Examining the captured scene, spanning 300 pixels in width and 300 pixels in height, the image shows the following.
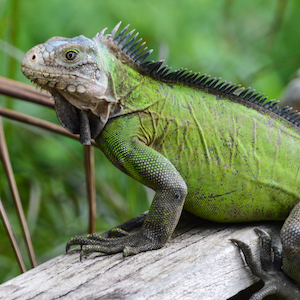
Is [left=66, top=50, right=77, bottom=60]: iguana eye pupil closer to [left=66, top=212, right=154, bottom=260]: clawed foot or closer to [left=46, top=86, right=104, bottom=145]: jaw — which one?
[left=46, top=86, right=104, bottom=145]: jaw

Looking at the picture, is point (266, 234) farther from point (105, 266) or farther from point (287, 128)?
point (105, 266)

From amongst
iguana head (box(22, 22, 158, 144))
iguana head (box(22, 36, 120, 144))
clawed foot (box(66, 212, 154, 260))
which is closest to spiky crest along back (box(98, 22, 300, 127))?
iguana head (box(22, 22, 158, 144))

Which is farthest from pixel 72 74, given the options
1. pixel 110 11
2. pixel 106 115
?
pixel 110 11

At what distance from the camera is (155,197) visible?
1880mm

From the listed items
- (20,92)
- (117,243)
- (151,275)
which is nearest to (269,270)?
(151,275)

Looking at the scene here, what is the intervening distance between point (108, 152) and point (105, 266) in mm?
583

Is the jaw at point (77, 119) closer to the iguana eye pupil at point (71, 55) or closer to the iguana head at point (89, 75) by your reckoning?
the iguana head at point (89, 75)

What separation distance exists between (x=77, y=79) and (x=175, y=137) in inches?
24.4

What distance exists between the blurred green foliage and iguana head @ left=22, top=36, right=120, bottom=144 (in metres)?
1.25

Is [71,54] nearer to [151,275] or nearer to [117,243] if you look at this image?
[117,243]

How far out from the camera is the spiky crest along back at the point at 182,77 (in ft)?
6.71

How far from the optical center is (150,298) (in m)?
1.48

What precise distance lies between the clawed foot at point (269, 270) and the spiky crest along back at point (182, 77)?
0.75 m

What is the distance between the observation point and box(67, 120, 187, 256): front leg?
185 centimetres
